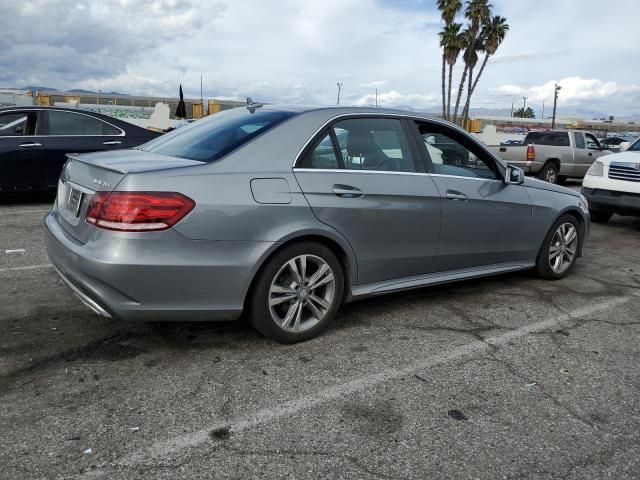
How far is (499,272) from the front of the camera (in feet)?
16.5

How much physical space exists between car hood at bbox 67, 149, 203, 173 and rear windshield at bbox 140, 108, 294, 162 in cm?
11

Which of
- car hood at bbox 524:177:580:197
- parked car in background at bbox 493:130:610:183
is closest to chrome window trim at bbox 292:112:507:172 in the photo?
car hood at bbox 524:177:580:197

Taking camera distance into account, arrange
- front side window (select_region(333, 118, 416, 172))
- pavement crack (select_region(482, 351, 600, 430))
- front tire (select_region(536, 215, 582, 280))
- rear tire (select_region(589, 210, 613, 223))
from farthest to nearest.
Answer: rear tire (select_region(589, 210, 613, 223))
front tire (select_region(536, 215, 582, 280))
front side window (select_region(333, 118, 416, 172))
pavement crack (select_region(482, 351, 600, 430))

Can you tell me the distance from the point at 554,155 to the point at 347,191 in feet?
45.6

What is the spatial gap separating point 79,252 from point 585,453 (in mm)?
2835

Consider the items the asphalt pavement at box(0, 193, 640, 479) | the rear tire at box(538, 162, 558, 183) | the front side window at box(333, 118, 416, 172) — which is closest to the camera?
the asphalt pavement at box(0, 193, 640, 479)

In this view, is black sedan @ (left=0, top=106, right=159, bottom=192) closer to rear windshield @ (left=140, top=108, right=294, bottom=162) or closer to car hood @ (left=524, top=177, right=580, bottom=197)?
rear windshield @ (left=140, top=108, right=294, bottom=162)

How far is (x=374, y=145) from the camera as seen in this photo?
417 centimetres

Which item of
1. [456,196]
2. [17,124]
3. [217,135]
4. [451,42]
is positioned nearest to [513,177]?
[456,196]

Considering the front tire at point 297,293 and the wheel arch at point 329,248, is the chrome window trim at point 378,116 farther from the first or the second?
the front tire at point 297,293

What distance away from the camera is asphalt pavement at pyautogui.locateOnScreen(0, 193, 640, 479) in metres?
2.53

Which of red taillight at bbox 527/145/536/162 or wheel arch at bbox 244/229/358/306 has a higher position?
red taillight at bbox 527/145/536/162

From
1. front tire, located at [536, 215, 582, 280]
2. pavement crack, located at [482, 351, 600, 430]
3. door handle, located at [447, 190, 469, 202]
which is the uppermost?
door handle, located at [447, 190, 469, 202]

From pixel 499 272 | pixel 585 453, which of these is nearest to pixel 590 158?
pixel 499 272
